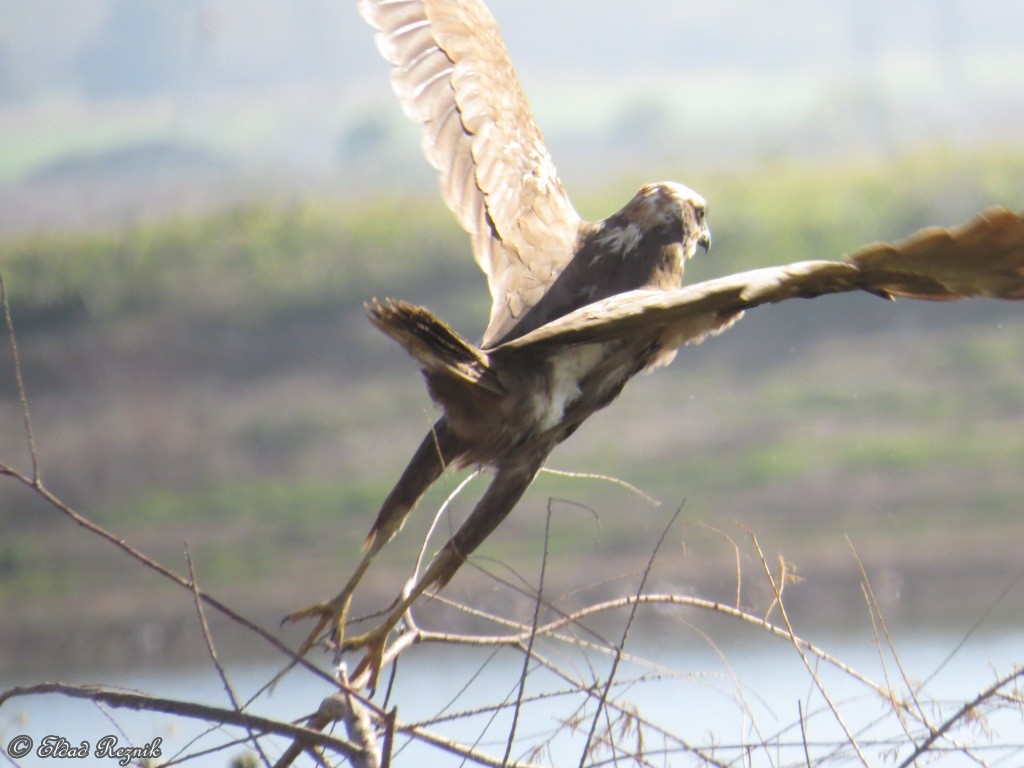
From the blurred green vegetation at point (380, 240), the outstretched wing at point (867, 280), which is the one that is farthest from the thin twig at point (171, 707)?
the blurred green vegetation at point (380, 240)

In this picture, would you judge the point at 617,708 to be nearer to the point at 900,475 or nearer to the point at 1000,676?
the point at 1000,676

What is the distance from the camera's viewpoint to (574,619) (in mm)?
2742

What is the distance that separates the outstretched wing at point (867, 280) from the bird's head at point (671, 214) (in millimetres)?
655

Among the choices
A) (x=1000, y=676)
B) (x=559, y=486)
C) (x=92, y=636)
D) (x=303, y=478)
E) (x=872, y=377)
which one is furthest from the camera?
(x=872, y=377)

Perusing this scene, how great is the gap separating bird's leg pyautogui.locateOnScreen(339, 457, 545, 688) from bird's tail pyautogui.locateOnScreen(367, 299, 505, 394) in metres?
0.36

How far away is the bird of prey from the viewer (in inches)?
108

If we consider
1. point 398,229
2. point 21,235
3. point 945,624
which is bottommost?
point 945,624

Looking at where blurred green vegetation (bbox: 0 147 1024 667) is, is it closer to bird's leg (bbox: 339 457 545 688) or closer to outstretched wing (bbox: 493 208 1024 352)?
bird's leg (bbox: 339 457 545 688)

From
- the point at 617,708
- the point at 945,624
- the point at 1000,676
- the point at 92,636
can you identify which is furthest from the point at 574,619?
the point at 92,636

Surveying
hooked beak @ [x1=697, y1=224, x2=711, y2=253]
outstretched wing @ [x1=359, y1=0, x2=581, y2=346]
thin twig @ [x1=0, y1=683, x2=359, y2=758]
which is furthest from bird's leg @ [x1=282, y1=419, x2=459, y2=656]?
hooked beak @ [x1=697, y1=224, x2=711, y2=253]

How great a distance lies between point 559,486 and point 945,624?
2549mm

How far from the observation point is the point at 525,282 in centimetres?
364

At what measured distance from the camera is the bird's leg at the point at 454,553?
3096 millimetres

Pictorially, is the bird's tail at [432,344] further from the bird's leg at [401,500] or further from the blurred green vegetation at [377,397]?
the blurred green vegetation at [377,397]
